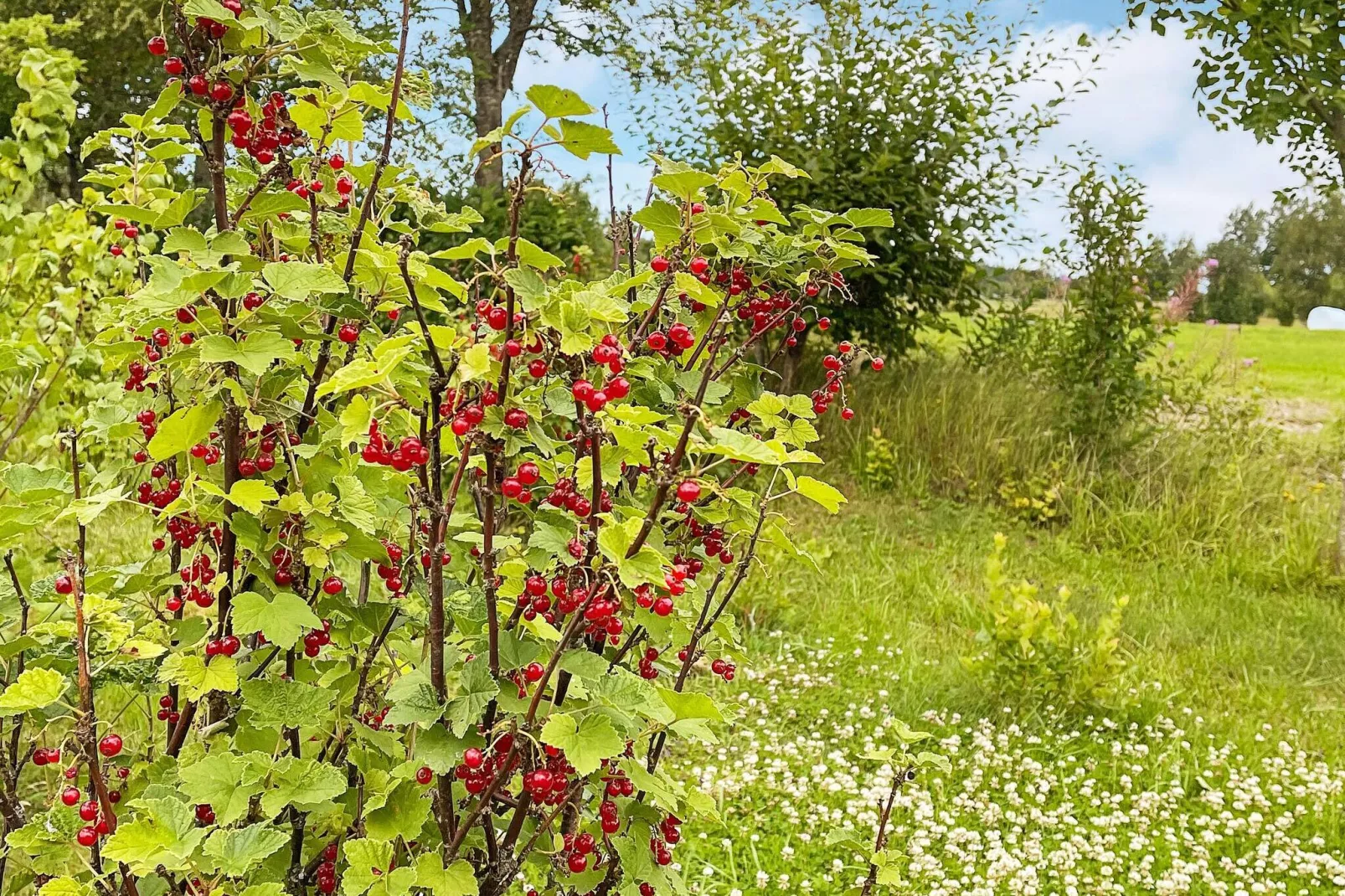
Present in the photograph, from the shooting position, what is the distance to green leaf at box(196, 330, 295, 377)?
1.25 m

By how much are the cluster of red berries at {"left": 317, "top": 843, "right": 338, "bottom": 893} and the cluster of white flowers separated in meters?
1.55

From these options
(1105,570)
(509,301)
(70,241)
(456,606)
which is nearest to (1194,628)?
(1105,570)

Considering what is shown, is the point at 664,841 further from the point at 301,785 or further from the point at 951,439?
the point at 951,439

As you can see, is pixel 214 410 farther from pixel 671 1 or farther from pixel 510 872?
pixel 671 1

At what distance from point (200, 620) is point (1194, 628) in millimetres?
5132

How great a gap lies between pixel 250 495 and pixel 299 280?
0.31 meters

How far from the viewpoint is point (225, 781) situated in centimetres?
134

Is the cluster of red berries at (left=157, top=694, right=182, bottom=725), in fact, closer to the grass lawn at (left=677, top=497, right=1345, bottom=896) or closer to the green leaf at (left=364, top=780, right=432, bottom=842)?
the green leaf at (left=364, top=780, right=432, bottom=842)

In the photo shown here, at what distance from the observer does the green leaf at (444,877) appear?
50.6 inches

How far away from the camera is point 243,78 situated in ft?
4.71

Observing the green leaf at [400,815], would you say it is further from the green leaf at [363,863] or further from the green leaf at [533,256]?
the green leaf at [533,256]

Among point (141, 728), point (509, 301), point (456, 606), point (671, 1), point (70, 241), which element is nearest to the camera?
point (509, 301)

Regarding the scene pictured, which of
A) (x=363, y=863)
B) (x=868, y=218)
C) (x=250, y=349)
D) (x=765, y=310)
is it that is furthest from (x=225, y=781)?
(x=868, y=218)

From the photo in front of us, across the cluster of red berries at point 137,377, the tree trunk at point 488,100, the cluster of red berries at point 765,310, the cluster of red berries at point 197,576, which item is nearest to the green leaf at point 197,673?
the cluster of red berries at point 197,576
